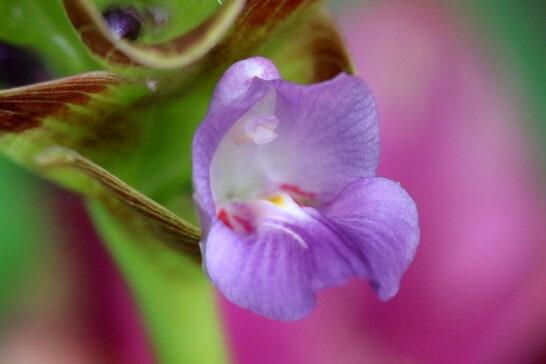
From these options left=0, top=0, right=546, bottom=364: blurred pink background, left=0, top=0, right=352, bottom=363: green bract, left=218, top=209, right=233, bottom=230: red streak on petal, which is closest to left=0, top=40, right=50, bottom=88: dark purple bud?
left=0, top=0, right=352, bottom=363: green bract

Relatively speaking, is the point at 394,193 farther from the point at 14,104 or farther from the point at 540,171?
the point at 540,171

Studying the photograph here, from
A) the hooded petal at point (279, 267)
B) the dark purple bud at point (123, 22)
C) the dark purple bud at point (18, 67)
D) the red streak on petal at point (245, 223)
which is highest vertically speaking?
the dark purple bud at point (18, 67)

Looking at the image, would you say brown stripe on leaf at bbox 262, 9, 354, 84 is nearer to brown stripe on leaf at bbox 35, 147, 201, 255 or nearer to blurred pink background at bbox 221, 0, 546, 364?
brown stripe on leaf at bbox 35, 147, 201, 255

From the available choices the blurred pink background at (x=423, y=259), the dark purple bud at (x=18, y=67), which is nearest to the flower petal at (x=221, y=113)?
the dark purple bud at (x=18, y=67)

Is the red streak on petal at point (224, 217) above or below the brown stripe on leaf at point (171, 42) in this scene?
below

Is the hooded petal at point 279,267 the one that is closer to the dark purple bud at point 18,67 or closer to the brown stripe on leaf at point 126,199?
the brown stripe on leaf at point 126,199

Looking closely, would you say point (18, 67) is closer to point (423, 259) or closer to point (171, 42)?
point (171, 42)

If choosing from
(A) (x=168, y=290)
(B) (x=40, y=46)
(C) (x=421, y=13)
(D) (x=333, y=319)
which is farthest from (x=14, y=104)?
(C) (x=421, y=13)
